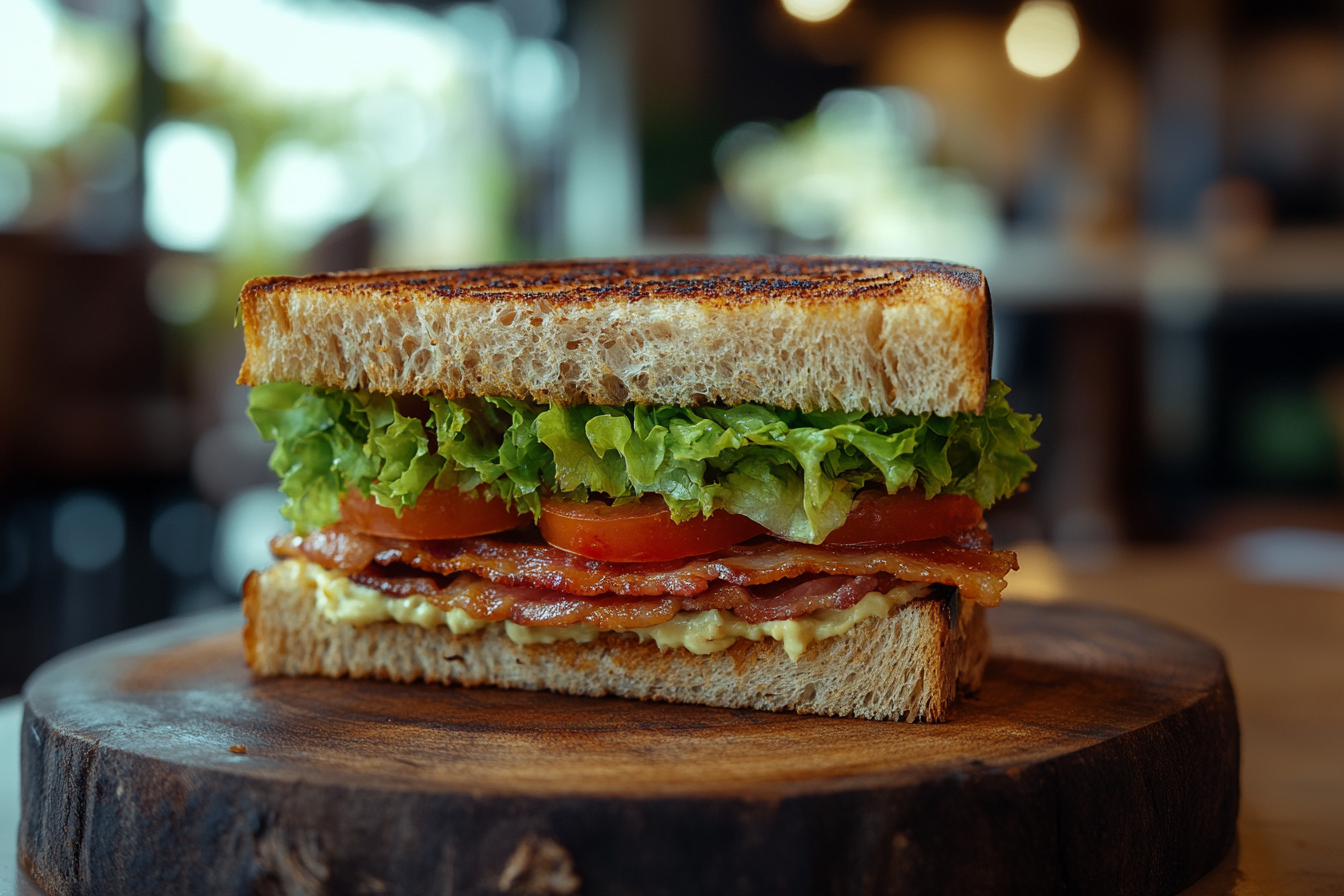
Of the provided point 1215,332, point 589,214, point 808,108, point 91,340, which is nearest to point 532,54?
point 589,214

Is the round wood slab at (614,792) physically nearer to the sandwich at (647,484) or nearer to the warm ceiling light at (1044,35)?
the sandwich at (647,484)

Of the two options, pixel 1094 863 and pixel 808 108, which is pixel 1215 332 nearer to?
pixel 808 108

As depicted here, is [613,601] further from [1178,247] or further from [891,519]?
[1178,247]

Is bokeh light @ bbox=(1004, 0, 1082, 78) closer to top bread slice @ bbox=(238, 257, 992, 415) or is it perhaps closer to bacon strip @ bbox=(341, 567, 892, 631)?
top bread slice @ bbox=(238, 257, 992, 415)

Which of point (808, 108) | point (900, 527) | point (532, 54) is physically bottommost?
point (900, 527)

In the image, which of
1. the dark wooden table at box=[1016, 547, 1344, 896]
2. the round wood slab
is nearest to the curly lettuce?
the round wood slab

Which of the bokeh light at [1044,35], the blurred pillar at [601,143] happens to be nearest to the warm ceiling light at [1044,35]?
the bokeh light at [1044,35]
